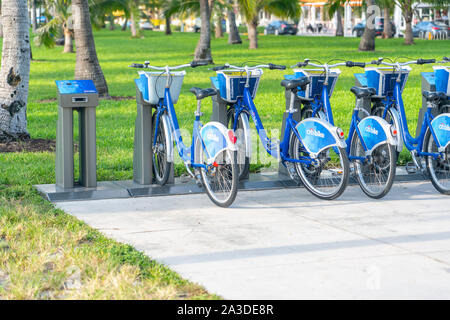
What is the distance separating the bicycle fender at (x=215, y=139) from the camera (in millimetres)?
6611

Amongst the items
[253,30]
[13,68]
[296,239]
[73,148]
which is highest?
[253,30]

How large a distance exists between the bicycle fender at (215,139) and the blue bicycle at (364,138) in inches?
47.7

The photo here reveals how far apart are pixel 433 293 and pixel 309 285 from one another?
0.71 meters

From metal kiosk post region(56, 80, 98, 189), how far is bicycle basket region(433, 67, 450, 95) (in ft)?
10.9

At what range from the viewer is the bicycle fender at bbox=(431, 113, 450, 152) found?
284 inches

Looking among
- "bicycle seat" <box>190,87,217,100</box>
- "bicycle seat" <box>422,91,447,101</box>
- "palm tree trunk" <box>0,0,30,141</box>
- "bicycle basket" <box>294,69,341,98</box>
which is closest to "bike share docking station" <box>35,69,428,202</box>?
"bicycle basket" <box>294,69,341,98</box>

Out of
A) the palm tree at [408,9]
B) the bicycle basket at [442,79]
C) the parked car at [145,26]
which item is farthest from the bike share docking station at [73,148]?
the parked car at [145,26]

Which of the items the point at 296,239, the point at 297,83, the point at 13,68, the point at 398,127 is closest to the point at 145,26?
the point at 13,68

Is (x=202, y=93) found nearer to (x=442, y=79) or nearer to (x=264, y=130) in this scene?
(x=264, y=130)

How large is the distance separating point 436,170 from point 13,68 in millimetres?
5570

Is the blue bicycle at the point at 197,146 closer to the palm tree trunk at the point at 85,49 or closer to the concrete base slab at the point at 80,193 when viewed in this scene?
the concrete base slab at the point at 80,193

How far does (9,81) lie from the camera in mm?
10188

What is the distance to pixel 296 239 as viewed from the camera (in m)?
5.82

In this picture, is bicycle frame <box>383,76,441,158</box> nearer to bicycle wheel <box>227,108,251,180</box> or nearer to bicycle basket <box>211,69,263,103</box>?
bicycle basket <box>211,69,263,103</box>
